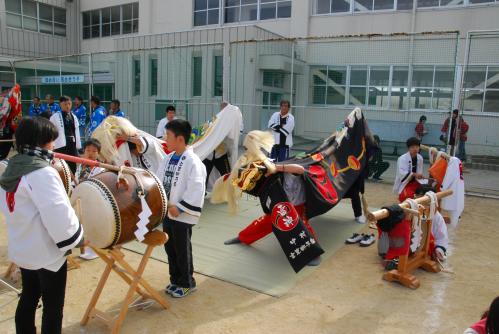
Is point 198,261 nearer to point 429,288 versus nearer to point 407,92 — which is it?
point 429,288

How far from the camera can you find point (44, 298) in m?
2.30

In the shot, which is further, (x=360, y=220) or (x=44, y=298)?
(x=360, y=220)

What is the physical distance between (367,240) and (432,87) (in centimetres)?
925

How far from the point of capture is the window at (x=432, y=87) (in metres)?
12.2

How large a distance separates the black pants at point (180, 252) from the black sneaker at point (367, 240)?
208cm

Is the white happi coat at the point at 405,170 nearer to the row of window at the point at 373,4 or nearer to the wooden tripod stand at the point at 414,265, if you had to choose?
the wooden tripod stand at the point at 414,265

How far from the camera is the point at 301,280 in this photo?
3770 millimetres

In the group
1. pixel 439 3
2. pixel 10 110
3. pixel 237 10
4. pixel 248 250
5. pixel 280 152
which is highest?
pixel 237 10

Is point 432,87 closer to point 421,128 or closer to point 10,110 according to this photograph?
point 421,128

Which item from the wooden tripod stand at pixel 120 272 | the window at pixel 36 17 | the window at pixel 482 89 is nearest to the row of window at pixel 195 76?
the window at pixel 36 17

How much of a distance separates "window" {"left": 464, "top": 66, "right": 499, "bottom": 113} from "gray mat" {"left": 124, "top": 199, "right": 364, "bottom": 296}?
8269mm

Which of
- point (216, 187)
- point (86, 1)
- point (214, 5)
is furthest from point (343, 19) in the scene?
point (86, 1)

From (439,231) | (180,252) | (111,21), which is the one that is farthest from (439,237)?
(111,21)

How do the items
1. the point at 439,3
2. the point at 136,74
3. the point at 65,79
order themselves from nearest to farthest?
the point at 439,3 < the point at 65,79 < the point at 136,74
